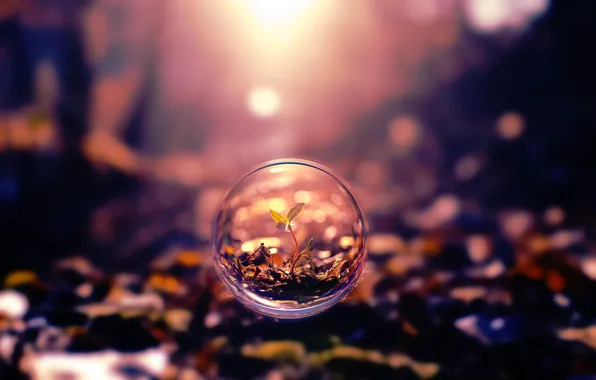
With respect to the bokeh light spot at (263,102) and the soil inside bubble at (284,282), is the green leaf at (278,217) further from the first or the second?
the bokeh light spot at (263,102)

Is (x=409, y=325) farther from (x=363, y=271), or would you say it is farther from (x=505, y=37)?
(x=505, y=37)

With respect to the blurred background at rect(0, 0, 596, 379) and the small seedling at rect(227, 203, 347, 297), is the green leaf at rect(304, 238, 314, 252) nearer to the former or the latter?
the small seedling at rect(227, 203, 347, 297)

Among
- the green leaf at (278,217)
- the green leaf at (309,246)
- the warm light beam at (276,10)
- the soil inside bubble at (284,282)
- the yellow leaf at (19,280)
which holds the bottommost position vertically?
the soil inside bubble at (284,282)

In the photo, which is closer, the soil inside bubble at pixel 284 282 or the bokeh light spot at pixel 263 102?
the soil inside bubble at pixel 284 282

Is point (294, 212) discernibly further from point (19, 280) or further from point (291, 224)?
point (19, 280)

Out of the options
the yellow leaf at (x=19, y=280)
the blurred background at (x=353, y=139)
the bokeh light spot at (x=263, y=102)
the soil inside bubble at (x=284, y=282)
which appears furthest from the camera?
the bokeh light spot at (x=263, y=102)

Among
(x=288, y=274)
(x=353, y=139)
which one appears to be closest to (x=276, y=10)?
(x=353, y=139)

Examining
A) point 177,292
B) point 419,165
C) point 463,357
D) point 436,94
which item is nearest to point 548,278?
point 463,357

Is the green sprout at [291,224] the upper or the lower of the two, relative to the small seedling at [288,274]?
upper

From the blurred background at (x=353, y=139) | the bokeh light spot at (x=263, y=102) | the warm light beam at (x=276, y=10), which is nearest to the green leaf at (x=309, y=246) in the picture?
the blurred background at (x=353, y=139)
